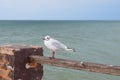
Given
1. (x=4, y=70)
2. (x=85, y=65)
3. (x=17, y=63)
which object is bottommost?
(x=4, y=70)

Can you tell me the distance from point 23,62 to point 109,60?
70.3ft

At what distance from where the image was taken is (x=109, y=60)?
2561 cm

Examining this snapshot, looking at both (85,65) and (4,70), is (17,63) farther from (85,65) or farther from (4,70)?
(85,65)

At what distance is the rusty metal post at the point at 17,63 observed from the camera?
4.47 meters

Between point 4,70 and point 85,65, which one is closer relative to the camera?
point 85,65

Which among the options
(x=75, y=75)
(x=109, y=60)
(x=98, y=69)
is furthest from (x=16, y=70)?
(x=109, y=60)

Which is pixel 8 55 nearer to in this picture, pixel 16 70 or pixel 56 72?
pixel 16 70

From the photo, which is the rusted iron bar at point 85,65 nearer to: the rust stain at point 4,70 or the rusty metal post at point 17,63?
the rusty metal post at point 17,63

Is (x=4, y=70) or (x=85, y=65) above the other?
(x=85, y=65)

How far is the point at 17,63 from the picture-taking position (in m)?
4.48

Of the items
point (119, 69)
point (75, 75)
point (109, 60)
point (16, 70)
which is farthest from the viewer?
point (109, 60)

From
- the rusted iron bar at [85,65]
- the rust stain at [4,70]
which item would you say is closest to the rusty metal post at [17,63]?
the rust stain at [4,70]

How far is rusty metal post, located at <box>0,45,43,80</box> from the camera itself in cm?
447

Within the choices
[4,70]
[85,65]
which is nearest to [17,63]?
[4,70]
